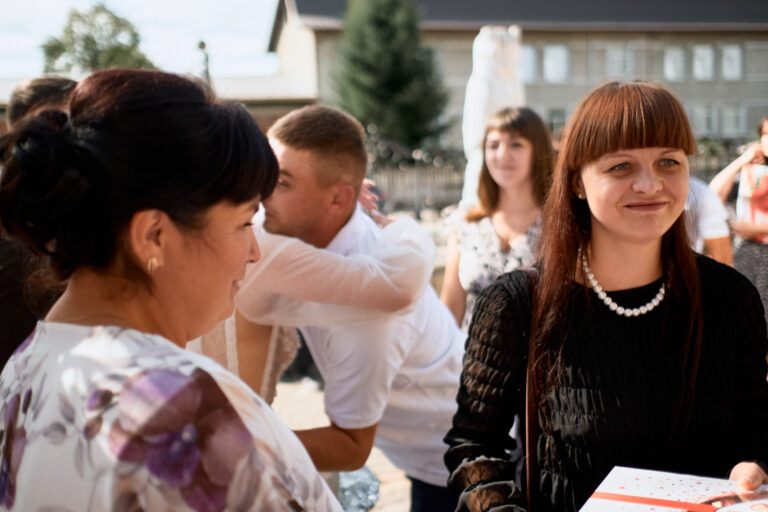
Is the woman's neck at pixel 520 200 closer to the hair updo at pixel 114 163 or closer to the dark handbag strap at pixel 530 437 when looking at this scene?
the dark handbag strap at pixel 530 437

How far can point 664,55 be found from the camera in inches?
1416

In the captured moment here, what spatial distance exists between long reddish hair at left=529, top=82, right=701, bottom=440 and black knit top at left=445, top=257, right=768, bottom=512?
1.2 inches

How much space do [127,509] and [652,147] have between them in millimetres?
1399

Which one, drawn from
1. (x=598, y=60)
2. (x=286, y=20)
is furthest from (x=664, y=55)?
(x=286, y=20)

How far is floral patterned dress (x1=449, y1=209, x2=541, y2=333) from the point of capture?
3248 mm

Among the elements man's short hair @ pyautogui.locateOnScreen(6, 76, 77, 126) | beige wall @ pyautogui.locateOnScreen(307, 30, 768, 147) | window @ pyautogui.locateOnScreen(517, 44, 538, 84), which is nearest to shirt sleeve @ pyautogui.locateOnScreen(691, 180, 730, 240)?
man's short hair @ pyautogui.locateOnScreen(6, 76, 77, 126)

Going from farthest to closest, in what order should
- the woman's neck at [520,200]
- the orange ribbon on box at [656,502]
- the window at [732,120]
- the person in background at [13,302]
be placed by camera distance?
the window at [732,120]
the woman's neck at [520,200]
the person in background at [13,302]
the orange ribbon on box at [656,502]

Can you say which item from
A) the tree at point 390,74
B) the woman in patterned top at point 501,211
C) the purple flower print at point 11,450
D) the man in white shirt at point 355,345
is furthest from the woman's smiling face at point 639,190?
the tree at point 390,74

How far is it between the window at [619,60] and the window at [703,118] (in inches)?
174

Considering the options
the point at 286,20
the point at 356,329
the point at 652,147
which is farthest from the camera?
the point at 286,20

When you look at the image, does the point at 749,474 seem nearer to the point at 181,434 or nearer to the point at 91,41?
the point at 181,434

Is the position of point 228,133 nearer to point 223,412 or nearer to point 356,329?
point 223,412

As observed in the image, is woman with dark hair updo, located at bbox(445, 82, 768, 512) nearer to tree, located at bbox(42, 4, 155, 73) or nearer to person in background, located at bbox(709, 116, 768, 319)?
person in background, located at bbox(709, 116, 768, 319)

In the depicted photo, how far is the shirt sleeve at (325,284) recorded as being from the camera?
1.95 m
